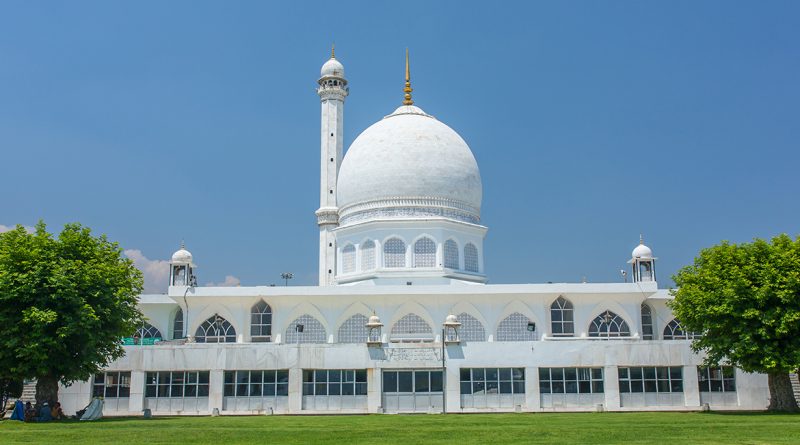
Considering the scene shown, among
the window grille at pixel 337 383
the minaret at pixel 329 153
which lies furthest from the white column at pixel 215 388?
the minaret at pixel 329 153

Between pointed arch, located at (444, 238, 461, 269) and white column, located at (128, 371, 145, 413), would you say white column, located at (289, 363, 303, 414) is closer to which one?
white column, located at (128, 371, 145, 413)

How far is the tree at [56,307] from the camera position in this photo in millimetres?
32062

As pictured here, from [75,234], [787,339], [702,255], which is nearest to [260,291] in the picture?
[75,234]

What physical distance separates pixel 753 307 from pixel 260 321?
93.1ft

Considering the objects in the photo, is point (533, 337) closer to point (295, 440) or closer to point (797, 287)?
point (797, 287)

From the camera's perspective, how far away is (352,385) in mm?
41781

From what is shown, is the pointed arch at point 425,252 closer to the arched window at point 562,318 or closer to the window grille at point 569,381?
the arched window at point 562,318

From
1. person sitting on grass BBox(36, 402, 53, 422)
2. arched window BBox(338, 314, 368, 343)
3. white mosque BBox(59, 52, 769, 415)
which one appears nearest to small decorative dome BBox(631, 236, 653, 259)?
white mosque BBox(59, 52, 769, 415)

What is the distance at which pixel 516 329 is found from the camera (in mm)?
48312

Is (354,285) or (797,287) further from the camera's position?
(354,285)

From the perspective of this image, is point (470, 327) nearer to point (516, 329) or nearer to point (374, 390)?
point (516, 329)

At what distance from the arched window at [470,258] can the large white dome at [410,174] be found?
2066 millimetres

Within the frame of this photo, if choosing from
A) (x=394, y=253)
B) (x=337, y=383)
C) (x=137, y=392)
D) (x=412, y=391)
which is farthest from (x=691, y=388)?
(x=137, y=392)

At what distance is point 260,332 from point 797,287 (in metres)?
30.1
